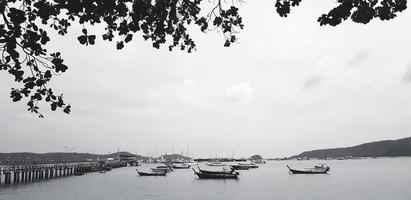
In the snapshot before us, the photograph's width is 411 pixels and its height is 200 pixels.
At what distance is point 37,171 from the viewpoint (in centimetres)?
7544

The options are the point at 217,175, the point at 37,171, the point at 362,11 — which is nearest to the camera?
the point at 362,11

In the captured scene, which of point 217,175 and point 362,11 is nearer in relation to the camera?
point 362,11

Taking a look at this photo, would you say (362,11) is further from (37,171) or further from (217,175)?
(217,175)

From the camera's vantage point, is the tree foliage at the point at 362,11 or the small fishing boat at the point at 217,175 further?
the small fishing boat at the point at 217,175

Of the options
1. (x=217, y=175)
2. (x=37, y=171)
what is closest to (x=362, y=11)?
(x=37, y=171)

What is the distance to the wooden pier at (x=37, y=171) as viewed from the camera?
66494mm

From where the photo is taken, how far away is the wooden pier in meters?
66.5

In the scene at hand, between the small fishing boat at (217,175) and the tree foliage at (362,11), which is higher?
the tree foliage at (362,11)

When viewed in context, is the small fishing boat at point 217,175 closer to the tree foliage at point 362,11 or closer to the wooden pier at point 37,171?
the wooden pier at point 37,171

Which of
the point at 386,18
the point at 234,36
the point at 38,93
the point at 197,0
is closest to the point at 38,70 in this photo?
the point at 38,93

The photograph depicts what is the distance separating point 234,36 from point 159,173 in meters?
98.6

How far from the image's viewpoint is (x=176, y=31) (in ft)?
30.7

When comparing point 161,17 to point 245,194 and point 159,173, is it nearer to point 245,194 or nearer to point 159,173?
point 245,194

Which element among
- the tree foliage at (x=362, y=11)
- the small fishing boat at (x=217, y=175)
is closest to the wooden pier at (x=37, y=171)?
the small fishing boat at (x=217, y=175)
